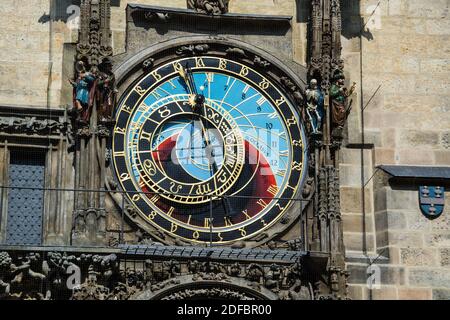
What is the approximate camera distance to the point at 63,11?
21.0 metres

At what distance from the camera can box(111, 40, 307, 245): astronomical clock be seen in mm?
20562

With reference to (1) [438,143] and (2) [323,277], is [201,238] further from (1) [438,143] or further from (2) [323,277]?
(1) [438,143]

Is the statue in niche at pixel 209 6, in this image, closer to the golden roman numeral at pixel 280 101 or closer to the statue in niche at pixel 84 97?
the golden roman numeral at pixel 280 101

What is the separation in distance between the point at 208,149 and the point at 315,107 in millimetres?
1310

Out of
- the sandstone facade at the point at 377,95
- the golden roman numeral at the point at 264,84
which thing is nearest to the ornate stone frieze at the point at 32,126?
the sandstone facade at the point at 377,95

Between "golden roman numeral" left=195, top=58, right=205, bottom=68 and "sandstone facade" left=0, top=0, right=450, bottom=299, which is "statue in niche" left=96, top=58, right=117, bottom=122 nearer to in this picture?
"sandstone facade" left=0, top=0, right=450, bottom=299

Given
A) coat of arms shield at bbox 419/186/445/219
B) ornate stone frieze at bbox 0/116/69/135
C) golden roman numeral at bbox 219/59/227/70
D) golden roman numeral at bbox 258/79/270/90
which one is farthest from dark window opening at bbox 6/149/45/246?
coat of arms shield at bbox 419/186/445/219

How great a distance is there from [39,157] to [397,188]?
13.4 ft

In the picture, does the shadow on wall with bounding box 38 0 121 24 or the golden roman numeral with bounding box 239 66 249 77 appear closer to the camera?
the shadow on wall with bounding box 38 0 121 24

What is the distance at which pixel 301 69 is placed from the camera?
2128 cm

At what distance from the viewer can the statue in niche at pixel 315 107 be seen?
68.5 feet

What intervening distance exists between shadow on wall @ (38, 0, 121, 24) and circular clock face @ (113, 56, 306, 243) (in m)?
1.10
